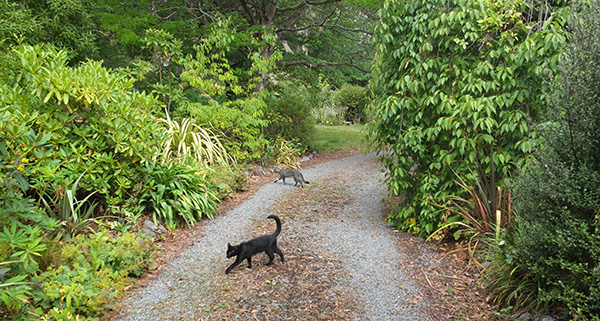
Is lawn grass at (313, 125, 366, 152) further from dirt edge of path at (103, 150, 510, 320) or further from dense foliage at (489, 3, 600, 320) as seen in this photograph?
dense foliage at (489, 3, 600, 320)

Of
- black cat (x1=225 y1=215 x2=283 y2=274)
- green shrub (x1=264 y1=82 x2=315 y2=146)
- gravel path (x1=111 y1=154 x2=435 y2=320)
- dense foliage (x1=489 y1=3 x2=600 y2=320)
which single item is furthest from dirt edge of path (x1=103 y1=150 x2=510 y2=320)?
green shrub (x1=264 y1=82 x2=315 y2=146)

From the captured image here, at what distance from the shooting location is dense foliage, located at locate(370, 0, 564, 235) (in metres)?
3.41

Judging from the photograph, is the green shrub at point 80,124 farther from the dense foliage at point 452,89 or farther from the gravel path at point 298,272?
the dense foliage at point 452,89

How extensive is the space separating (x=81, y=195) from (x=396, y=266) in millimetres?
3742

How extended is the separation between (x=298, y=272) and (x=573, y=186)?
2.31 meters

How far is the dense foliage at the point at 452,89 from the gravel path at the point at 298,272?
0.81m

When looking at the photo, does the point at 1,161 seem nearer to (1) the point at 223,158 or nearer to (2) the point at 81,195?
(2) the point at 81,195

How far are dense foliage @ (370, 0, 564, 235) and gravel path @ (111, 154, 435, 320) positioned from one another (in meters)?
0.81

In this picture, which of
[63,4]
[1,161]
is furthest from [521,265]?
[63,4]

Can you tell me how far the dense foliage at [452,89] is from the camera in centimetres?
341

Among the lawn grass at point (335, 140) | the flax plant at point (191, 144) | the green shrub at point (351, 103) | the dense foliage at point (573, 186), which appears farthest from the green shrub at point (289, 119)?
the green shrub at point (351, 103)

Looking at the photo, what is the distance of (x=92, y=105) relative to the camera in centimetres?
376

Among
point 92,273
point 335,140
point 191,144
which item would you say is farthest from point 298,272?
point 335,140

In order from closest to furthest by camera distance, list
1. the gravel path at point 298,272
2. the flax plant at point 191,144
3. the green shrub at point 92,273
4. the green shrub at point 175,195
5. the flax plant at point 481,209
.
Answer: the green shrub at point 92,273
the gravel path at point 298,272
the flax plant at point 481,209
the green shrub at point 175,195
the flax plant at point 191,144
